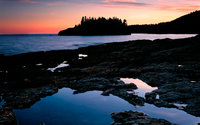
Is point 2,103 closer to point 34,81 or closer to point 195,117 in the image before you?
point 34,81

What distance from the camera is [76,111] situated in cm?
1095

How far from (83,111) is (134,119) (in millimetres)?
3659

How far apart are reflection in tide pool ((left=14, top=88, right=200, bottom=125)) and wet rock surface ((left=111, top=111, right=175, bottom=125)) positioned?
1.57 ft

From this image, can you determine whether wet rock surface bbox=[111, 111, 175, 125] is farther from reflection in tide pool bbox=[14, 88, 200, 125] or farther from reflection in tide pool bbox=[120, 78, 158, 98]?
reflection in tide pool bbox=[120, 78, 158, 98]

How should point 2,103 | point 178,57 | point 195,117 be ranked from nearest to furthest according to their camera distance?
1. point 195,117
2. point 2,103
3. point 178,57

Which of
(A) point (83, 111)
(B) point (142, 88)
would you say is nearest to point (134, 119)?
(A) point (83, 111)

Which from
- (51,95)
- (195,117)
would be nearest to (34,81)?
(51,95)

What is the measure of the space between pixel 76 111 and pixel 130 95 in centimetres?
421

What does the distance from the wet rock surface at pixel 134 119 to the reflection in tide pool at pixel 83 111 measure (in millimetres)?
479

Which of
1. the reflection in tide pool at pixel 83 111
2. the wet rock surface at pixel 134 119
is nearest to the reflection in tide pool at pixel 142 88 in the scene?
the reflection in tide pool at pixel 83 111

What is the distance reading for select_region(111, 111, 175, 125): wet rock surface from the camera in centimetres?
827

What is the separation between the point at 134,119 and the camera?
344 inches

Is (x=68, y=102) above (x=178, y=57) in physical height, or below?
below

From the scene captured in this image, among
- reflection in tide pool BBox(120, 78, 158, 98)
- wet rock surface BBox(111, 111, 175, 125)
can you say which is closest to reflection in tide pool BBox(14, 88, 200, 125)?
wet rock surface BBox(111, 111, 175, 125)
